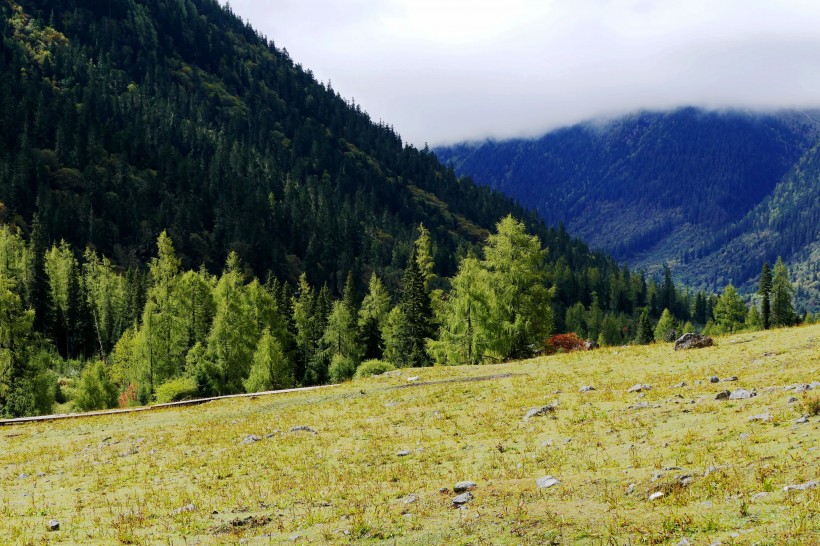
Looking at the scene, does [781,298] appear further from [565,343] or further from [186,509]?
[186,509]

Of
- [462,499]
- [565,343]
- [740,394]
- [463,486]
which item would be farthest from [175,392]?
[740,394]

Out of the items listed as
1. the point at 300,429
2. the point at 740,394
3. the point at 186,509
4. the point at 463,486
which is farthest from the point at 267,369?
the point at 463,486

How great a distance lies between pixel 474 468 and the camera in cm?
1759

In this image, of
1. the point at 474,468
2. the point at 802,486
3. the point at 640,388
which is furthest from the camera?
the point at 640,388

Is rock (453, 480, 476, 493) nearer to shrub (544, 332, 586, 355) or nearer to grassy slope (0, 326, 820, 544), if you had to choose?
grassy slope (0, 326, 820, 544)

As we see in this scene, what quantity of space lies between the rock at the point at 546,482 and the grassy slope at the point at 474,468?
245 mm

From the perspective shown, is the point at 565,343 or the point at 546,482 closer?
the point at 546,482

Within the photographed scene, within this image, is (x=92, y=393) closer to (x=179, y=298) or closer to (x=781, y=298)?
(x=179, y=298)

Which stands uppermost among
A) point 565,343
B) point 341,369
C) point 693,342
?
point 693,342

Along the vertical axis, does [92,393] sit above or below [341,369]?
above

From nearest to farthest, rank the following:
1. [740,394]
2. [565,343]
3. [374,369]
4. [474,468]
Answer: [474,468] < [740,394] < [374,369] < [565,343]

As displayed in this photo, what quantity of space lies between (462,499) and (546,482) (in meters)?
2.03

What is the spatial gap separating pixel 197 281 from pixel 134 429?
138 ft

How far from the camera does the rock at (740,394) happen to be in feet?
66.0
